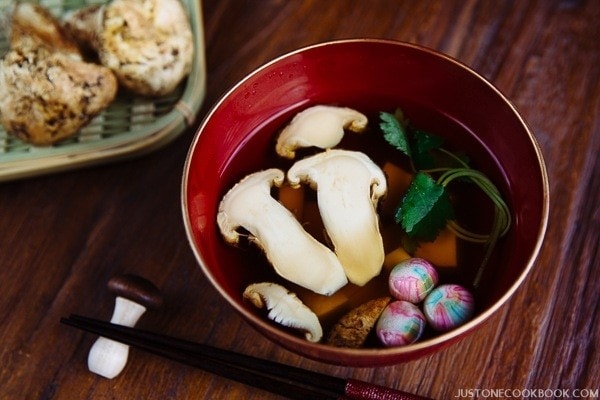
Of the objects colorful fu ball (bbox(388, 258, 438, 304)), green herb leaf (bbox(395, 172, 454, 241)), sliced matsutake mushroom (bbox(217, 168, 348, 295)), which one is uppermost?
green herb leaf (bbox(395, 172, 454, 241))

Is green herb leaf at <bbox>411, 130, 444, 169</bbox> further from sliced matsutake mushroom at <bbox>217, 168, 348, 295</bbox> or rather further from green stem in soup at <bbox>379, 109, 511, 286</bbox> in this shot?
sliced matsutake mushroom at <bbox>217, 168, 348, 295</bbox>

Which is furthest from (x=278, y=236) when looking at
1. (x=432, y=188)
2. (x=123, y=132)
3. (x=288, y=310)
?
(x=123, y=132)

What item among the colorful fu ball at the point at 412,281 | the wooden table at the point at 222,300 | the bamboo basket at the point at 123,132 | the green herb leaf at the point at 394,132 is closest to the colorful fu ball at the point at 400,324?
the colorful fu ball at the point at 412,281

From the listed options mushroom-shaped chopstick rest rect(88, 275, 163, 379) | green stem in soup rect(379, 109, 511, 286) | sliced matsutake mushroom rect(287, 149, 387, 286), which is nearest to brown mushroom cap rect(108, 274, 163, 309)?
mushroom-shaped chopstick rest rect(88, 275, 163, 379)

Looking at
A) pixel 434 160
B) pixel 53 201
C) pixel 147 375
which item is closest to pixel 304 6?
pixel 434 160

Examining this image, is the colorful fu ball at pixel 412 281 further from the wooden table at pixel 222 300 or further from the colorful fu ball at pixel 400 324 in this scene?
the wooden table at pixel 222 300

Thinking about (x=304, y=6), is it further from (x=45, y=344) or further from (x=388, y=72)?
(x=45, y=344)
